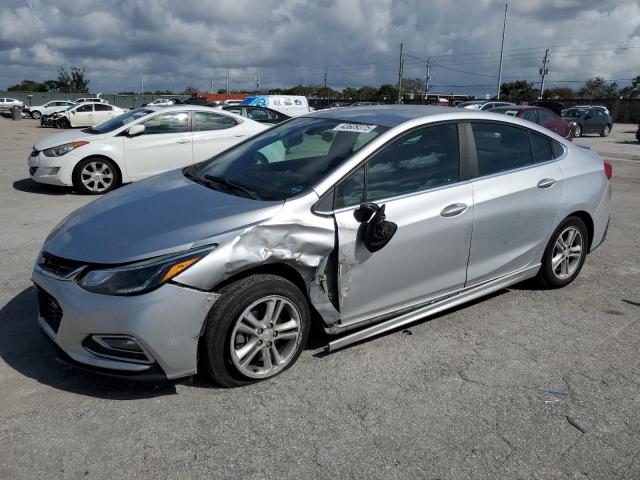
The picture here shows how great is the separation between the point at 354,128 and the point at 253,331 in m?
1.63

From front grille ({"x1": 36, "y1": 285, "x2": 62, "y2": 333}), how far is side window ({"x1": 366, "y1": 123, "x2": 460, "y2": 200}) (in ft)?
6.46

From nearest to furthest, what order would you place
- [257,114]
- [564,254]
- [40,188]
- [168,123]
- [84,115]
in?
[564,254], [168,123], [40,188], [257,114], [84,115]

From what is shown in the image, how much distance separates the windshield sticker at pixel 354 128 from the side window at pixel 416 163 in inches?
9.2

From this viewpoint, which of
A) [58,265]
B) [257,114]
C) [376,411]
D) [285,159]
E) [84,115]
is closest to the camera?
[376,411]

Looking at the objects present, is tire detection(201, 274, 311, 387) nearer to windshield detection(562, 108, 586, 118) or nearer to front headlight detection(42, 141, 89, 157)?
front headlight detection(42, 141, 89, 157)

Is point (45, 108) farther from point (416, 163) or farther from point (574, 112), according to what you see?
point (416, 163)

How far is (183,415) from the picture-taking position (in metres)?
3.05

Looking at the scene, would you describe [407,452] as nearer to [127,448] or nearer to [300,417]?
[300,417]

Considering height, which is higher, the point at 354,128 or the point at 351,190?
the point at 354,128

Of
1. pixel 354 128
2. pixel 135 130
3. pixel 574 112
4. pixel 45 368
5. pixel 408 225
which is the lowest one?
pixel 45 368

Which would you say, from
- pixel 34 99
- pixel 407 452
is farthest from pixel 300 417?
pixel 34 99

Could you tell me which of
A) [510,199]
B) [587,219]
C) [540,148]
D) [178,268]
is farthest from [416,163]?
[587,219]

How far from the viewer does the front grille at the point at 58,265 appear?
3.12m

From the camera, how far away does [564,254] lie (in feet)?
16.0
